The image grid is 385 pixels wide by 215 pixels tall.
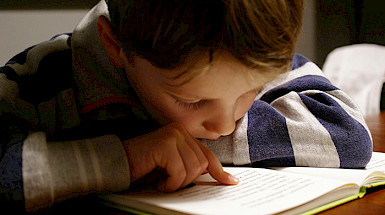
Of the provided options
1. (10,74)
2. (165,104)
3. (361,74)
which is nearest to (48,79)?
(10,74)

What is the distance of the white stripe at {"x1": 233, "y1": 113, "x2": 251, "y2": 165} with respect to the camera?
0.68 meters

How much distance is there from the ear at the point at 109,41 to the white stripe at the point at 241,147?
19cm

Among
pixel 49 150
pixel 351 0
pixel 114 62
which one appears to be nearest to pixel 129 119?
pixel 114 62

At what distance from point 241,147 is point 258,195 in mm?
167

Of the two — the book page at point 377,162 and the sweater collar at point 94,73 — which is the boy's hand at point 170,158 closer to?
the sweater collar at point 94,73

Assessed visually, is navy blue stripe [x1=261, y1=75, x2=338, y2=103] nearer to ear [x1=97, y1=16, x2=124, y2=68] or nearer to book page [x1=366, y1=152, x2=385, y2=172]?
book page [x1=366, y1=152, x2=385, y2=172]

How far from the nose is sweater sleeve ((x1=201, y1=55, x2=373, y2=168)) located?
0.10m

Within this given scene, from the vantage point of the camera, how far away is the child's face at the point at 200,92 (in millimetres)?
519

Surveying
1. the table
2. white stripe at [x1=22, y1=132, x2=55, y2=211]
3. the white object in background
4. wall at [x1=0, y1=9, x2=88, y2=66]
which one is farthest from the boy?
the white object in background

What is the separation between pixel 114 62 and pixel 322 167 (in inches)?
12.9

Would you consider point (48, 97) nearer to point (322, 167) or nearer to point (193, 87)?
point (193, 87)

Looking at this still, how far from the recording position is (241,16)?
0.48m

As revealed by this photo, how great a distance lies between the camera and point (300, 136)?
0.70 metres

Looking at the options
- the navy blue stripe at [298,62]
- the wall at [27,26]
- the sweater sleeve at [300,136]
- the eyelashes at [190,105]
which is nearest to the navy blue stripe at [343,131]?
the sweater sleeve at [300,136]
